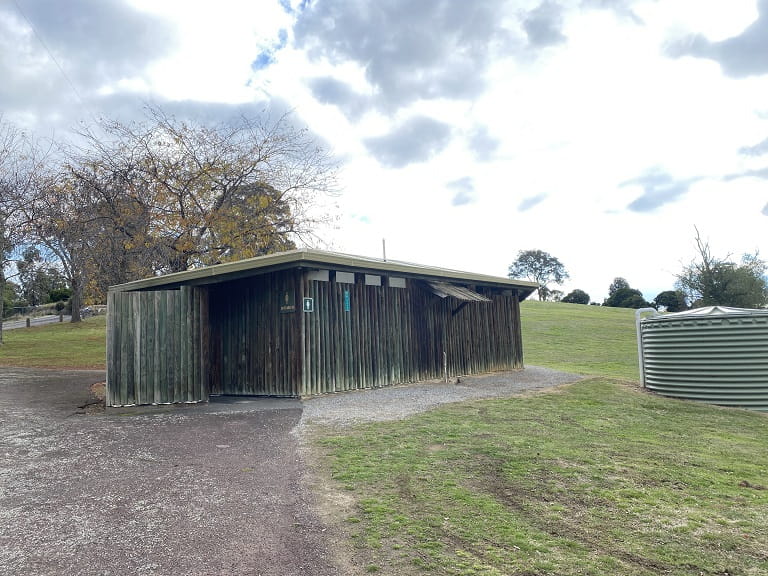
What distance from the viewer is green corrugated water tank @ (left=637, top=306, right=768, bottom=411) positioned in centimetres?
866

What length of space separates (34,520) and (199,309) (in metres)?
5.73

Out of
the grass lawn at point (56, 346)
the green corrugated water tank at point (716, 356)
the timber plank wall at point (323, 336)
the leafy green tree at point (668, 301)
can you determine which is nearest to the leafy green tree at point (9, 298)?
the grass lawn at point (56, 346)

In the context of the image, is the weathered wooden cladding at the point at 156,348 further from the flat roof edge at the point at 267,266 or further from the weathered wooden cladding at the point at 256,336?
the weathered wooden cladding at the point at 256,336

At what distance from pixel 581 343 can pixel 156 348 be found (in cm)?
2224

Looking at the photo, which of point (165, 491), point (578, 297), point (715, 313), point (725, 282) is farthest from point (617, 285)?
point (165, 491)

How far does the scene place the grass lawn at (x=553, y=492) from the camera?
2738 mm

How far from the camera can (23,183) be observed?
56.2 ft

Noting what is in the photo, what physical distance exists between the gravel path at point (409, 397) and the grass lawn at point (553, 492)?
0.67m

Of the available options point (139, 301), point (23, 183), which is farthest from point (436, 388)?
point (23, 183)

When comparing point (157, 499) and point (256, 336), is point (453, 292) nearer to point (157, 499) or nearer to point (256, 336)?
point (256, 336)

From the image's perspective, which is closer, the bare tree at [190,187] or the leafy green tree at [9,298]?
the bare tree at [190,187]

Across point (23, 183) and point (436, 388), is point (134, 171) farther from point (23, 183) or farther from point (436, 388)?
point (436, 388)

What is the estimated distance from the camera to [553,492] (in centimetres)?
375

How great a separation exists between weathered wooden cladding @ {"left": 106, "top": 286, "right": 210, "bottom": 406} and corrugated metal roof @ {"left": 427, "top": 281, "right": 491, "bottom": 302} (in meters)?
5.18
